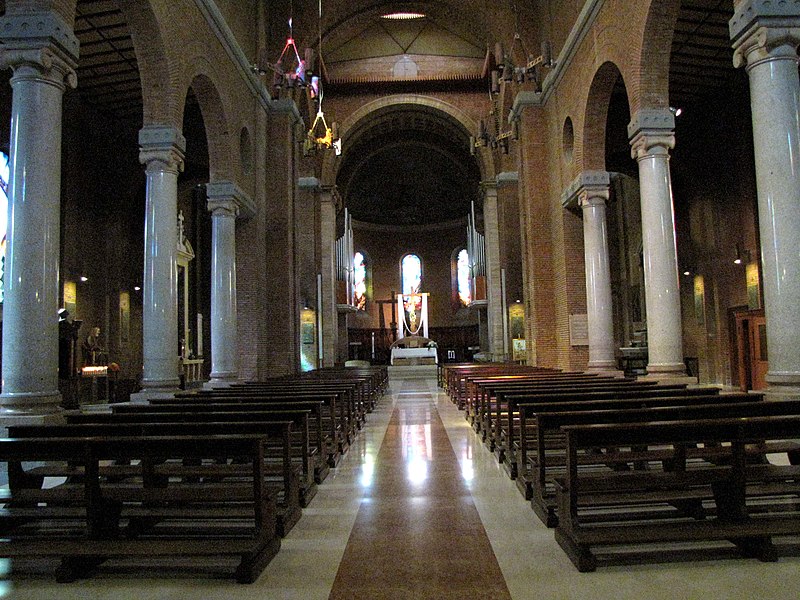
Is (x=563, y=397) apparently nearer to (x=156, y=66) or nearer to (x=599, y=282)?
(x=599, y=282)

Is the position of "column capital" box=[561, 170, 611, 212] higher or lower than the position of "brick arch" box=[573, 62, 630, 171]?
lower

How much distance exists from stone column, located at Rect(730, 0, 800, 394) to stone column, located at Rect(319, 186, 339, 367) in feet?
61.3

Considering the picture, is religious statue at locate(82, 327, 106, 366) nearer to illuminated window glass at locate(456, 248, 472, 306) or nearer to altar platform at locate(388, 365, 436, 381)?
altar platform at locate(388, 365, 436, 381)

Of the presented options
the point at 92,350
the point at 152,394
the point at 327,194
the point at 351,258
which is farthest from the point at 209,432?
the point at 351,258

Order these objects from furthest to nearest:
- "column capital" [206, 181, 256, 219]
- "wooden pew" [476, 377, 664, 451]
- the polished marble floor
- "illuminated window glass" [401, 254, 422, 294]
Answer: "illuminated window glass" [401, 254, 422, 294]
"column capital" [206, 181, 256, 219]
"wooden pew" [476, 377, 664, 451]
the polished marble floor

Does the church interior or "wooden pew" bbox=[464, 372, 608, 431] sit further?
"wooden pew" bbox=[464, 372, 608, 431]

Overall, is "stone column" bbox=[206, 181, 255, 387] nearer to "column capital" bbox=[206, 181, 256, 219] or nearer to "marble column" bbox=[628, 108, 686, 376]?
"column capital" bbox=[206, 181, 256, 219]

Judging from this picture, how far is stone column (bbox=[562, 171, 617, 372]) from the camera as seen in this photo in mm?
12688

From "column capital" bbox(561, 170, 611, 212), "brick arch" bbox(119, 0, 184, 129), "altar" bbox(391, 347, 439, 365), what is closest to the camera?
"brick arch" bbox(119, 0, 184, 129)

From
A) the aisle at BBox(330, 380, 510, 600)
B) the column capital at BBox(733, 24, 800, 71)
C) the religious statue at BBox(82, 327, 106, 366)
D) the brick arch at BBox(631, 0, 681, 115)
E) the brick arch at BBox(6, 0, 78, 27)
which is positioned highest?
the brick arch at BBox(631, 0, 681, 115)

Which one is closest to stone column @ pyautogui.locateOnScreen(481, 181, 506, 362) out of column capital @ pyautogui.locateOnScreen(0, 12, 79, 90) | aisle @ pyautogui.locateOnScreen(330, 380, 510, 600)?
aisle @ pyautogui.locateOnScreen(330, 380, 510, 600)

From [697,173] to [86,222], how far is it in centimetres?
1664

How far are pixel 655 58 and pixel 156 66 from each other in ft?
25.7

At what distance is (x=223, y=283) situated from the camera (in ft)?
42.4
